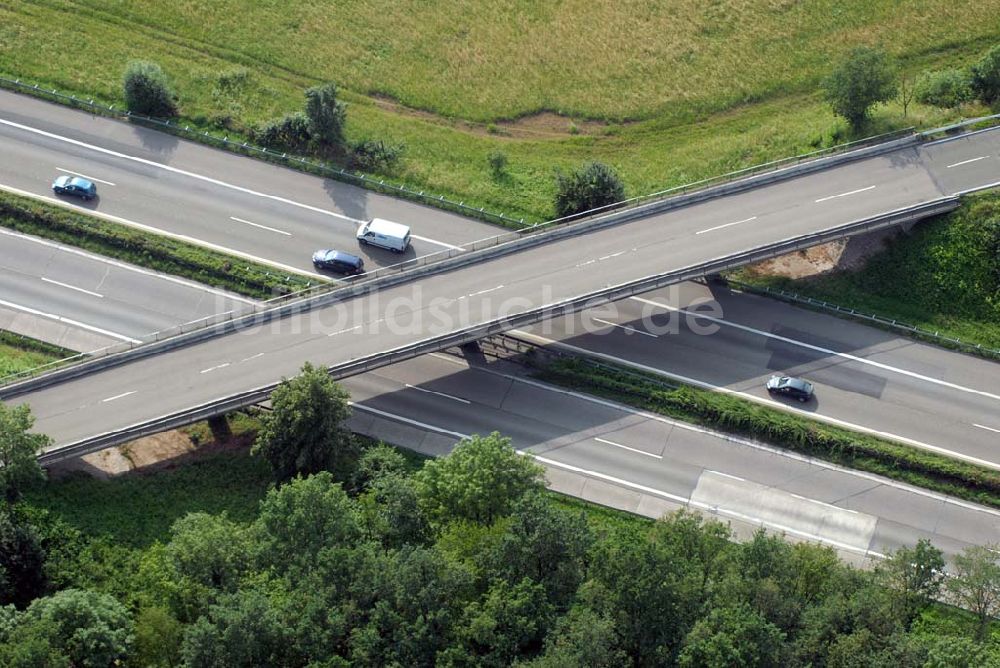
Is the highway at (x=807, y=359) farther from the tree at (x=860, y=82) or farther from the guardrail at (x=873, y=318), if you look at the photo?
the tree at (x=860, y=82)

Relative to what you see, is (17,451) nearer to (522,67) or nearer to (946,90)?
(522,67)

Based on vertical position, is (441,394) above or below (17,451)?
above

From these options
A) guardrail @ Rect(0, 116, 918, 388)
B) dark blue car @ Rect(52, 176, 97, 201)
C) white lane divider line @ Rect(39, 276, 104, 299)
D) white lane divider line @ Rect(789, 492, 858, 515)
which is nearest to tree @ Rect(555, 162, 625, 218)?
guardrail @ Rect(0, 116, 918, 388)

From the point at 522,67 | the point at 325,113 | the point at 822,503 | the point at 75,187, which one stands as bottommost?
the point at 822,503

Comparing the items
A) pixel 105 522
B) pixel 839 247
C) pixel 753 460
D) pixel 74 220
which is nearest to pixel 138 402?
pixel 105 522

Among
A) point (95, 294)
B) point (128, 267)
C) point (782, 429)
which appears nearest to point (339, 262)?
point (128, 267)
